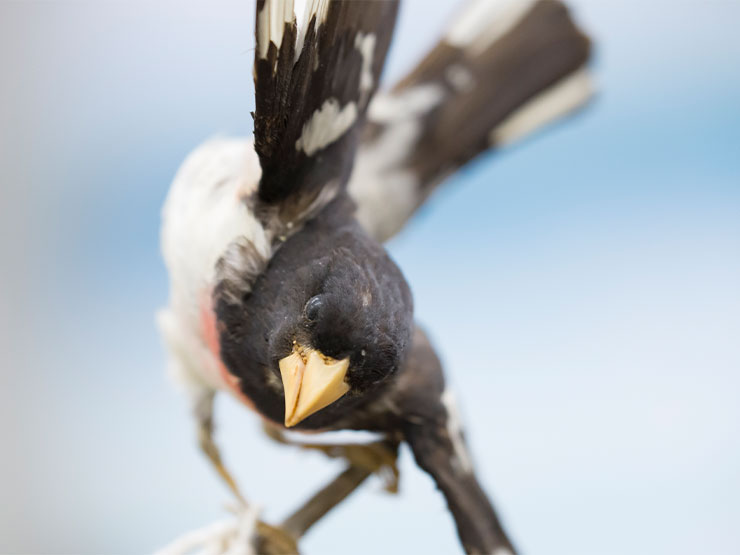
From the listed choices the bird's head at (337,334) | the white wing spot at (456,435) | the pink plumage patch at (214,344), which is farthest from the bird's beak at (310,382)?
the white wing spot at (456,435)

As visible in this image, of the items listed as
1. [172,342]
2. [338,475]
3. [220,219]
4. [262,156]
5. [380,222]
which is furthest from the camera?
[380,222]

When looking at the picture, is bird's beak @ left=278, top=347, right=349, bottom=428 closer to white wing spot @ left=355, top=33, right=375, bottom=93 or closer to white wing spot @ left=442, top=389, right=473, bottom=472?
white wing spot @ left=442, top=389, right=473, bottom=472

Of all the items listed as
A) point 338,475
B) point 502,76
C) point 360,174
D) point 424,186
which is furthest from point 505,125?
point 338,475

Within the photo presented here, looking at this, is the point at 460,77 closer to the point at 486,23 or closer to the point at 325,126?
the point at 486,23

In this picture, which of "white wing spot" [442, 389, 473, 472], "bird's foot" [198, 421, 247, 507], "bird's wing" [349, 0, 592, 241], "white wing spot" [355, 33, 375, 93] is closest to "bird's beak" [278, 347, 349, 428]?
"white wing spot" [442, 389, 473, 472]

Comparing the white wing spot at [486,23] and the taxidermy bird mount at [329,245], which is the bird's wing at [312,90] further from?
the white wing spot at [486,23]

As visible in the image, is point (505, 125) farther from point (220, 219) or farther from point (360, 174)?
point (220, 219)
